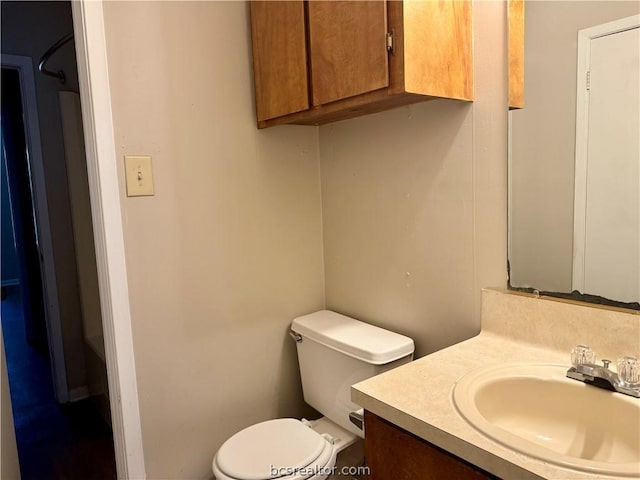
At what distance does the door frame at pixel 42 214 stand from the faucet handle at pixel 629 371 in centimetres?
275

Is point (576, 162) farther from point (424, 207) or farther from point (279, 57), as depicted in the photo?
point (279, 57)

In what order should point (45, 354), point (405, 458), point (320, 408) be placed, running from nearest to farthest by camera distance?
point (405, 458) → point (320, 408) → point (45, 354)

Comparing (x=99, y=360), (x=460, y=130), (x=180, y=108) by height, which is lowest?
(x=99, y=360)

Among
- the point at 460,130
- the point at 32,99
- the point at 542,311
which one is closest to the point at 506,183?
the point at 460,130

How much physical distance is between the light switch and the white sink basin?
3.41 feet

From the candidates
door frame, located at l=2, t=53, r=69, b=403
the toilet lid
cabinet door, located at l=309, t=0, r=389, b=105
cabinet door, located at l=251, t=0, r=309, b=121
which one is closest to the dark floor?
door frame, located at l=2, t=53, r=69, b=403

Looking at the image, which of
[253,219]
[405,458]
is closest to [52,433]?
[253,219]

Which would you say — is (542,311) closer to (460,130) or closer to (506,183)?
(506,183)

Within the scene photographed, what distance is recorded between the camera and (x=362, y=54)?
1167 millimetres

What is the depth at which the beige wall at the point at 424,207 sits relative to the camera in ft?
3.97

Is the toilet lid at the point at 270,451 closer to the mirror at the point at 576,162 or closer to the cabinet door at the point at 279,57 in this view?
the mirror at the point at 576,162

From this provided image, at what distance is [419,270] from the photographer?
56.1 inches

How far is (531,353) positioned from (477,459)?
464 mm

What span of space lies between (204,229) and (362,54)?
0.75 metres
